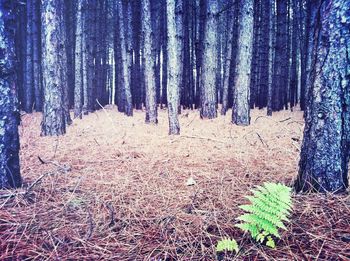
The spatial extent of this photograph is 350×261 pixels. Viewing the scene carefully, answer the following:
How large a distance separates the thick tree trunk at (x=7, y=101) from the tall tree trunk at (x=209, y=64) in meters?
5.65

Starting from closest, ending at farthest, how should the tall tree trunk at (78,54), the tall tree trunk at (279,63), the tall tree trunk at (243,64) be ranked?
the tall tree trunk at (243,64), the tall tree trunk at (78,54), the tall tree trunk at (279,63)

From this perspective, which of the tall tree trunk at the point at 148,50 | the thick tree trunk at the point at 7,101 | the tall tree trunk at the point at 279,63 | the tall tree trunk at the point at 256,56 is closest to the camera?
the thick tree trunk at the point at 7,101

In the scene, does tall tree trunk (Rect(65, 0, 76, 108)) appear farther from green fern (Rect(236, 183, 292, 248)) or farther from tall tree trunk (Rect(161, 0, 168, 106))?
green fern (Rect(236, 183, 292, 248))

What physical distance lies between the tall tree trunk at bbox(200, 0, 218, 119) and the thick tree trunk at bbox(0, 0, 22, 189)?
5.65m

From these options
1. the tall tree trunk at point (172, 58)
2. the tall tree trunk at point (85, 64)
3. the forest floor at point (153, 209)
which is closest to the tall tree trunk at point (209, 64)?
the tall tree trunk at point (172, 58)

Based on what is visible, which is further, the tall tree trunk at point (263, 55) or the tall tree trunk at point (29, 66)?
the tall tree trunk at point (263, 55)

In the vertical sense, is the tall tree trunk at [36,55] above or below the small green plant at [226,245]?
above

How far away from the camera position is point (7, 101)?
2.34 metres

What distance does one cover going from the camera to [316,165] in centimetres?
221

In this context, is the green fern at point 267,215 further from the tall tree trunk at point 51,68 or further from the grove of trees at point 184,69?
the tall tree trunk at point 51,68

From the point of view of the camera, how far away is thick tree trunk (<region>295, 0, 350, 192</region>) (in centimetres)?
204

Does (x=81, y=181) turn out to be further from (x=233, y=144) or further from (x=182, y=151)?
(x=233, y=144)

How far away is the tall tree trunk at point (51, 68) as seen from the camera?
5.36 metres

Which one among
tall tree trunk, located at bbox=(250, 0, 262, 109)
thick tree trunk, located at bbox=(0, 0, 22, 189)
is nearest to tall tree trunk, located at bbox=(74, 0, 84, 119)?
thick tree trunk, located at bbox=(0, 0, 22, 189)
